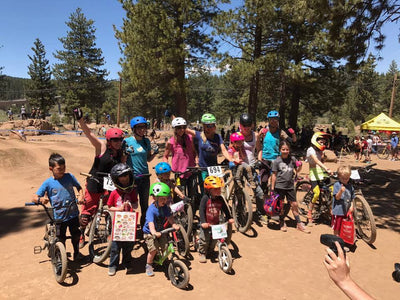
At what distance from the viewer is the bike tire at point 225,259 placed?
387 centimetres

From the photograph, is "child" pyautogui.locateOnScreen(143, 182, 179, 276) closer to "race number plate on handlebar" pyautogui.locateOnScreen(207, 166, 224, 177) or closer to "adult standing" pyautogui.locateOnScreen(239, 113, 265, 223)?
"race number plate on handlebar" pyautogui.locateOnScreen(207, 166, 224, 177)

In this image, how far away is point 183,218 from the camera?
462 centimetres

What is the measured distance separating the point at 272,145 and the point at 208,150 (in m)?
1.78

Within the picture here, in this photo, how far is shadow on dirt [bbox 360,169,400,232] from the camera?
621cm

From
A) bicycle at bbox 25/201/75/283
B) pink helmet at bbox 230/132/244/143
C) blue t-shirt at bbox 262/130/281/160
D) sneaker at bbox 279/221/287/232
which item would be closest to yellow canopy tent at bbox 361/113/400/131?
blue t-shirt at bbox 262/130/281/160

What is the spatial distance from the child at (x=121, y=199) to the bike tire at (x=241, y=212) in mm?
2156

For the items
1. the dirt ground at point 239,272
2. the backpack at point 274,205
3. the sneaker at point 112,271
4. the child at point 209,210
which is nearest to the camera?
the dirt ground at point 239,272

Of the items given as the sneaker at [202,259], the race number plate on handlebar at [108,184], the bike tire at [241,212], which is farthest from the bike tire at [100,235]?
the bike tire at [241,212]

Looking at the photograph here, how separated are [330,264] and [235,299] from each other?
218cm

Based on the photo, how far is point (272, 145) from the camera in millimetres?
5910

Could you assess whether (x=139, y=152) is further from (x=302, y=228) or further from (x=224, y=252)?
(x=302, y=228)

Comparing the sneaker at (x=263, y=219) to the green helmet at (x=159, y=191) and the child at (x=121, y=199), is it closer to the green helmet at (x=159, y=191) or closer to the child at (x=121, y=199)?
the green helmet at (x=159, y=191)

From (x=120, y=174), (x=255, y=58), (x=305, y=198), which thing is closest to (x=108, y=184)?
(x=120, y=174)

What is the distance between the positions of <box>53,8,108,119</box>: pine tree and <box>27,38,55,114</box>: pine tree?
1616mm
